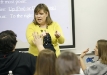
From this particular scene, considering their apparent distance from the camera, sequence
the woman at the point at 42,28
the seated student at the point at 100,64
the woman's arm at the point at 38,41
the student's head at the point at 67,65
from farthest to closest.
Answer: the woman at the point at 42,28, the woman's arm at the point at 38,41, the seated student at the point at 100,64, the student's head at the point at 67,65

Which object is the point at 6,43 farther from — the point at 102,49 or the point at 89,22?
the point at 89,22

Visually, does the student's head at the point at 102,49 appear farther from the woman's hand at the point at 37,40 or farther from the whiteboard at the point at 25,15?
the whiteboard at the point at 25,15

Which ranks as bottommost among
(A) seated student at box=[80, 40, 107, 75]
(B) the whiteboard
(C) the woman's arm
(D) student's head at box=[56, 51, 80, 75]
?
(A) seated student at box=[80, 40, 107, 75]

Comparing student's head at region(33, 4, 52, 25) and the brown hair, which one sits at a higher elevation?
student's head at region(33, 4, 52, 25)

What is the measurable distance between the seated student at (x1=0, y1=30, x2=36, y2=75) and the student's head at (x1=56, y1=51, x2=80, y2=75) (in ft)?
1.69

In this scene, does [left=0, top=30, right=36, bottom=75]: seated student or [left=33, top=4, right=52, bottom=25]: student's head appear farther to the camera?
[left=33, top=4, right=52, bottom=25]: student's head

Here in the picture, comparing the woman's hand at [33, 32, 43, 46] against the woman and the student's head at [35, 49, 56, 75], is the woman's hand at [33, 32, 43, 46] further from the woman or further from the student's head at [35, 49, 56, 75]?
the student's head at [35, 49, 56, 75]

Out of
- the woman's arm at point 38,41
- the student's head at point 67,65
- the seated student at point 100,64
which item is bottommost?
the seated student at point 100,64

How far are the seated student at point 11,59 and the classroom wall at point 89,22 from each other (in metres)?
1.99

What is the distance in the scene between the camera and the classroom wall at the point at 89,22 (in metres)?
3.72

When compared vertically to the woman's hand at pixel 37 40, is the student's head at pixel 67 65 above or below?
below

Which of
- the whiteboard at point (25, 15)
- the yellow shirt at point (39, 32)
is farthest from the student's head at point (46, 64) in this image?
the whiteboard at point (25, 15)

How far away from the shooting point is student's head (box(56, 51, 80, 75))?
141cm

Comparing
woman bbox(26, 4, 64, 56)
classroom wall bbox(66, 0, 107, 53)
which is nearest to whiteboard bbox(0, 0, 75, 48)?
classroom wall bbox(66, 0, 107, 53)
